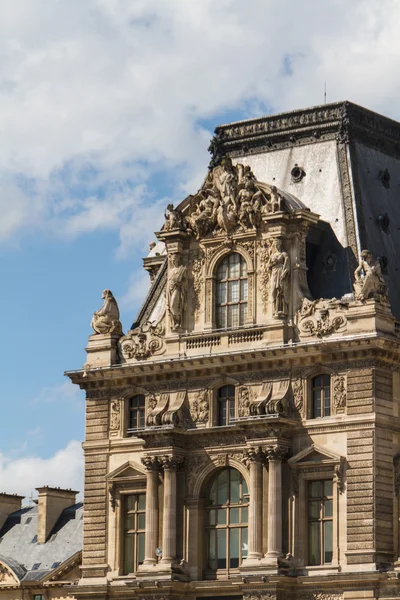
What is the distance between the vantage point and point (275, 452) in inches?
2773

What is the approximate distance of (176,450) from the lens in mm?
73125

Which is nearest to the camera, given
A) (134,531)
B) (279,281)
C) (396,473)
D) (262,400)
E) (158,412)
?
(396,473)

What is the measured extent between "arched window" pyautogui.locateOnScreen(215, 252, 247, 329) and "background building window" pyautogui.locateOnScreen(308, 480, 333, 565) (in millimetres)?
7545

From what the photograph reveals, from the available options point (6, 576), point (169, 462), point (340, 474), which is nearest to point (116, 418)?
point (169, 462)

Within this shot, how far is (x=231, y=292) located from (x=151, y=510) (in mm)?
9013

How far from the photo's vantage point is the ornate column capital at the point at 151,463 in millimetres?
73312

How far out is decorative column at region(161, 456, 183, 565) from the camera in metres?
72.7

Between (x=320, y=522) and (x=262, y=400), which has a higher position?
(x=262, y=400)

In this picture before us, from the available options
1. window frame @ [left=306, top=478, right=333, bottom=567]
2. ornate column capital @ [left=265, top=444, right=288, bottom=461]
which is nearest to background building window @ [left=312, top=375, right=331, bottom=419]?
ornate column capital @ [left=265, top=444, right=288, bottom=461]

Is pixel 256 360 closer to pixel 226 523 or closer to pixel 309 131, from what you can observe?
pixel 226 523

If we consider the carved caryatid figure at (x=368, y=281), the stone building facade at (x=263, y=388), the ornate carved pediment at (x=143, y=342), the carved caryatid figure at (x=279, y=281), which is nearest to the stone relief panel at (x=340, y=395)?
the stone building facade at (x=263, y=388)

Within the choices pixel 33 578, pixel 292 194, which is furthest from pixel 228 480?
pixel 33 578

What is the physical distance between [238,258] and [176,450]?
7882 mm

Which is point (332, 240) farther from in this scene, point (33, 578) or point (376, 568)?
point (33, 578)
